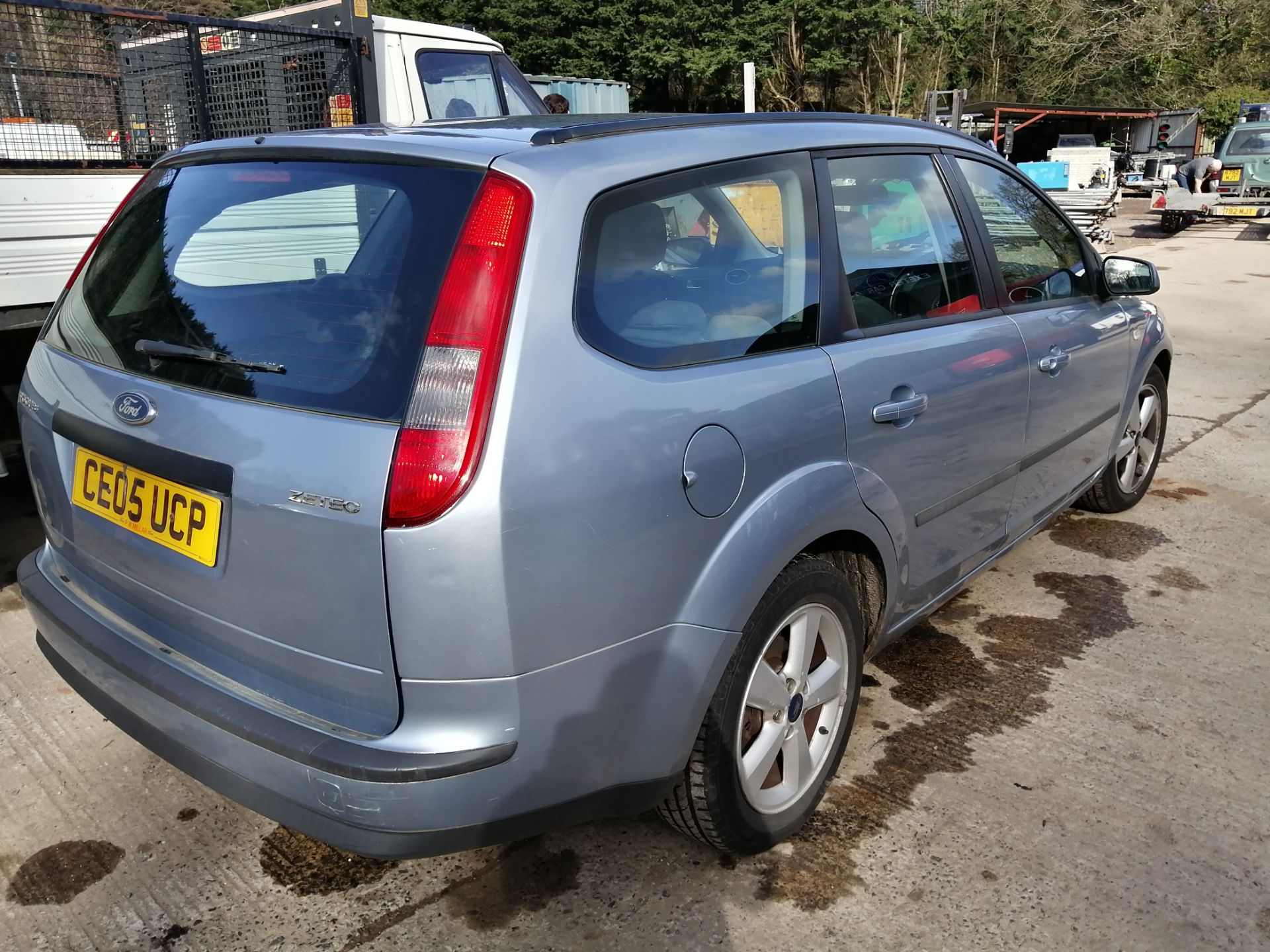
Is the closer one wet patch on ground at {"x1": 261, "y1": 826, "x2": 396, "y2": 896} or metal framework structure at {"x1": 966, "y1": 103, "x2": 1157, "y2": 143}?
wet patch on ground at {"x1": 261, "y1": 826, "x2": 396, "y2": 896}

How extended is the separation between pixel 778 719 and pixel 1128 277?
7.92 feet

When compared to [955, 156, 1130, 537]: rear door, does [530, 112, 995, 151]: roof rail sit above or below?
above

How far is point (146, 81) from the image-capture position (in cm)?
534

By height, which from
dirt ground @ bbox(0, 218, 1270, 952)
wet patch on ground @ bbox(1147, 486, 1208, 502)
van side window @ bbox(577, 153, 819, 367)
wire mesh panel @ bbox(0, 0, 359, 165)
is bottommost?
wet patch on ground @ bbox(1147, 486, 1208, 502)

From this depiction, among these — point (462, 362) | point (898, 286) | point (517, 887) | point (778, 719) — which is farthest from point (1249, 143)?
point (462, 362)

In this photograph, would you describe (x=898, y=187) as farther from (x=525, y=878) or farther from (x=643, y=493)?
(x=525, y=878)

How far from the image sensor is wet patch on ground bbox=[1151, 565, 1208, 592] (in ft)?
13.1

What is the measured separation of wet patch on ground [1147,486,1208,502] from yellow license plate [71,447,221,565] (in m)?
4.58

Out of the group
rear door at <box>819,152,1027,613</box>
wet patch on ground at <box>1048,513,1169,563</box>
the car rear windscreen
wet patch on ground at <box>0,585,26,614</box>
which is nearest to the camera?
the car rear windscreen

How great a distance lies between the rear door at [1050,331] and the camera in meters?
3.19

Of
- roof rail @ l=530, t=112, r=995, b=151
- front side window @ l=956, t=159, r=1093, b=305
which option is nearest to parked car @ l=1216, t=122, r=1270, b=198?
front side window @ l=956, t=159, r=1093, b=305

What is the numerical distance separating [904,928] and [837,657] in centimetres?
62

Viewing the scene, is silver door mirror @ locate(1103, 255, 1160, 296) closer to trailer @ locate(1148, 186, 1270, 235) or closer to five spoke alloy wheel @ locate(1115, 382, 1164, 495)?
five spoke alloy wheel @ locate(1115, 382, 1164, 495)

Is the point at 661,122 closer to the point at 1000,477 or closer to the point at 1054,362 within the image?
the point at 1000,477
